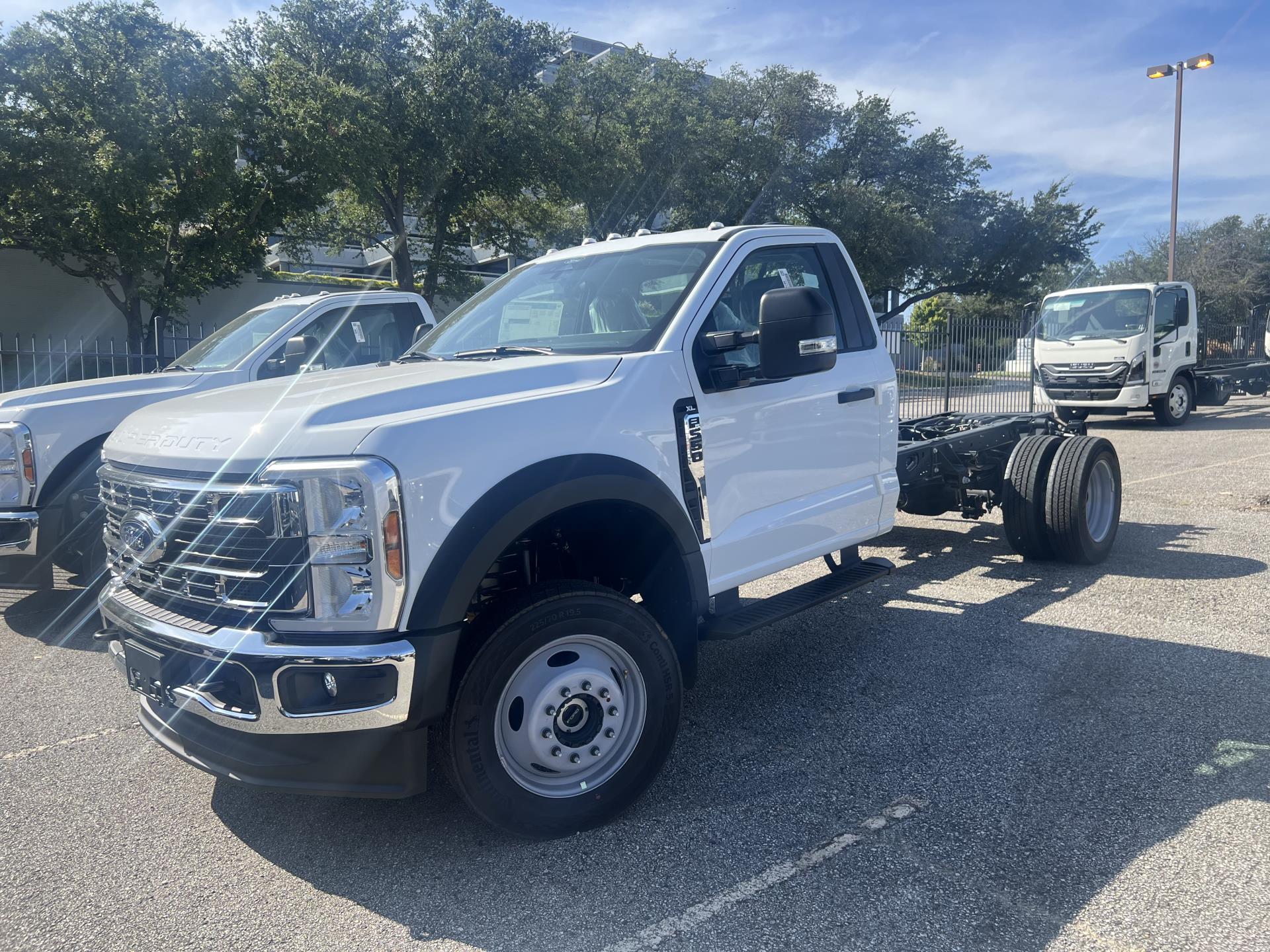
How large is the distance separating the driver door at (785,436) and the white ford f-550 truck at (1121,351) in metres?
13.2

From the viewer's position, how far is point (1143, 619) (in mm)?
5578

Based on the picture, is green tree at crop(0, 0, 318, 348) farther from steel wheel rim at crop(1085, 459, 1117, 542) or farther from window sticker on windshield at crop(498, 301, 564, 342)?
steel wheel rim at crop(1085, 459, 1117, 542)

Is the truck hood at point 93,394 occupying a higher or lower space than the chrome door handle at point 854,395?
higher

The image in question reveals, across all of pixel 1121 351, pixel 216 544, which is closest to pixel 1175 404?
pixel 1121 351

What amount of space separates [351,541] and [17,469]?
4070 millimetres

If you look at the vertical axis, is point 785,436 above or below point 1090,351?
above

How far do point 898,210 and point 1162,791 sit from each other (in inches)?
1382

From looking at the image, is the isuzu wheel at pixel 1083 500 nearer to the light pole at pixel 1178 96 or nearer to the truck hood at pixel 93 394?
the truck hood at pixel 93 394

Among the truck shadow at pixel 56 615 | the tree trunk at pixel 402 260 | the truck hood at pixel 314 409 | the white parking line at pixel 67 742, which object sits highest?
the tree trunk at pixel 402 260

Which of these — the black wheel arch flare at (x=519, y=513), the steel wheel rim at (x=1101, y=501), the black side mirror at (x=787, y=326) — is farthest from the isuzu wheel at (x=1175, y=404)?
the black wheel arch flare at (x=519, y=513)

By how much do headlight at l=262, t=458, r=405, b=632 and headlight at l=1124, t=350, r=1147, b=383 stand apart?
54.8 feet

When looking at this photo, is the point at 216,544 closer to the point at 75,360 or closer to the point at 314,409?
the point at 314,409

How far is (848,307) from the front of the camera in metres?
4.85

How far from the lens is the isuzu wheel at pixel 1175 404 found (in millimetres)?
17484
